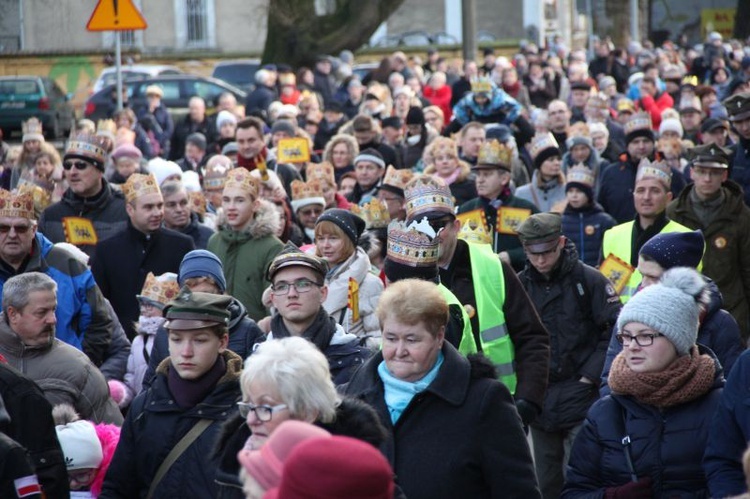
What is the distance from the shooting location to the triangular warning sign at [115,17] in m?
14.0

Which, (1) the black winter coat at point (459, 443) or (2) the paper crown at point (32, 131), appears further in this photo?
(2) the paper crown at point (32, 131)

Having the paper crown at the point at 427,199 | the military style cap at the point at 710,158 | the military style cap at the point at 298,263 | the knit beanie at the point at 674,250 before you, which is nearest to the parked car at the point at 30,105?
the military style cap at the point at 710,158

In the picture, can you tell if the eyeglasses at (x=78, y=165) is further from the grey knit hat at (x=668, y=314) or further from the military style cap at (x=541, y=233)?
the grey knit hat at (x=668, y=314)

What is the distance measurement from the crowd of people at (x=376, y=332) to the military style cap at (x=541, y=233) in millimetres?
14

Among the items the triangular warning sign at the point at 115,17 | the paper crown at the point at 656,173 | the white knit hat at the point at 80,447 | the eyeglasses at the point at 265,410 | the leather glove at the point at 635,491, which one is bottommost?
the leather glove at the point at 635,491

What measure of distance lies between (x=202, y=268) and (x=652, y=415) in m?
2.82

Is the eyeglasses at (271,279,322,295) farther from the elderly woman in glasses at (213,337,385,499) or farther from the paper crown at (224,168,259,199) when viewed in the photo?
the paper crown at (224,168,259,199)

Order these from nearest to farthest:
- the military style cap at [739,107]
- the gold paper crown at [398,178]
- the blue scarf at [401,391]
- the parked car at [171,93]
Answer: the blue scarf at [401,391] < the gold paper crown at [398,178] < the military style cap at [739,107] < the parked car at [171,93]

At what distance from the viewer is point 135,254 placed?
944cm

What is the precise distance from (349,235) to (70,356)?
1788 mm

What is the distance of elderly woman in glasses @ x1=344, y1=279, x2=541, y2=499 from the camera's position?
5.05 metres

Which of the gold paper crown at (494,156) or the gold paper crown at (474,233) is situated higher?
the gold paper crown at (494,156)

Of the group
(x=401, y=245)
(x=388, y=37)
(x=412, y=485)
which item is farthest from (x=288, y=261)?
(x=388, y=37)

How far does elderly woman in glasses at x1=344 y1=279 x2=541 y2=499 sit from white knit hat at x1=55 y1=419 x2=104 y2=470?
4.46 ft
